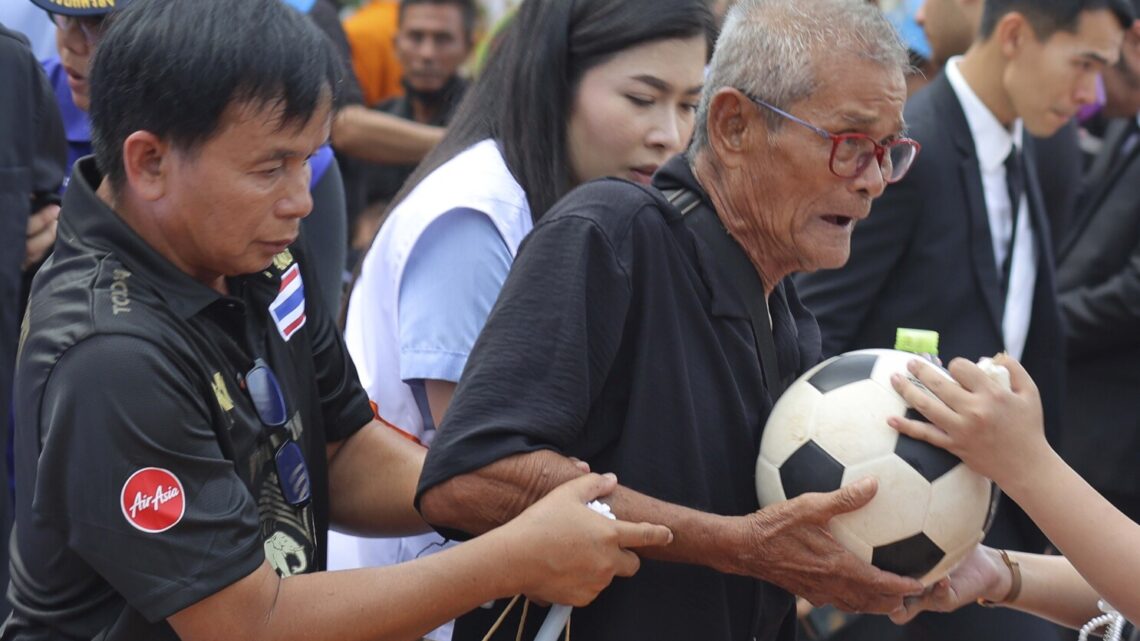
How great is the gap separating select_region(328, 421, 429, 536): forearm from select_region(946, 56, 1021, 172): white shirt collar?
2.86 m

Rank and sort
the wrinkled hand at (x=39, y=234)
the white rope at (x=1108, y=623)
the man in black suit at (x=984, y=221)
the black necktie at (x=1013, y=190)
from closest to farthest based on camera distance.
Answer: the white rope at (x=1108, y=623) < the wrinkled hand at (x=39, y=234) < the man in black suit at (x=984, y=221) < the black necktie at (x=1013, y=190)

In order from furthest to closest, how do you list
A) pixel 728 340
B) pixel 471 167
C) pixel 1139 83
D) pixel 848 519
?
pixel 1139 83, pixel 471 167, pixel 728 340, pixel 848 519

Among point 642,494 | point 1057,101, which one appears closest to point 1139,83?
point 1057,101

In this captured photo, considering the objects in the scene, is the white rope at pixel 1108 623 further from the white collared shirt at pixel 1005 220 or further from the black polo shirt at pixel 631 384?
the white collared shirt at pixel 1005 220

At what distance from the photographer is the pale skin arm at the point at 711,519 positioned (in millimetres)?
2461

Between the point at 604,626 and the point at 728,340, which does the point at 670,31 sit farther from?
the point at 604,626

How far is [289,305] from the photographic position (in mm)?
2723

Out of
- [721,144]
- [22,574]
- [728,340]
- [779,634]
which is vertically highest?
[721,144]

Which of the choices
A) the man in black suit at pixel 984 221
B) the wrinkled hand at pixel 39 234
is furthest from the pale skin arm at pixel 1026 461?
the wrinkled hand at pixel 39 234

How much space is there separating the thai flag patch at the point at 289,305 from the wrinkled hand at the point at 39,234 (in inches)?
Answer: 51.0

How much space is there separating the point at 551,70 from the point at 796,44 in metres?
1.06

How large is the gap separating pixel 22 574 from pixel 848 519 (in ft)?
4.51

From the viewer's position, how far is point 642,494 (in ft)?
8.29

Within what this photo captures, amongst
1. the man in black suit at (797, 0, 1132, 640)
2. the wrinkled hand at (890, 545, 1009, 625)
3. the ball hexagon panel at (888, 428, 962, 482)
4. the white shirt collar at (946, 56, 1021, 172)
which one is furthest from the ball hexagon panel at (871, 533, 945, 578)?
the white shirt collar at (946, 56, 1021, 172)
